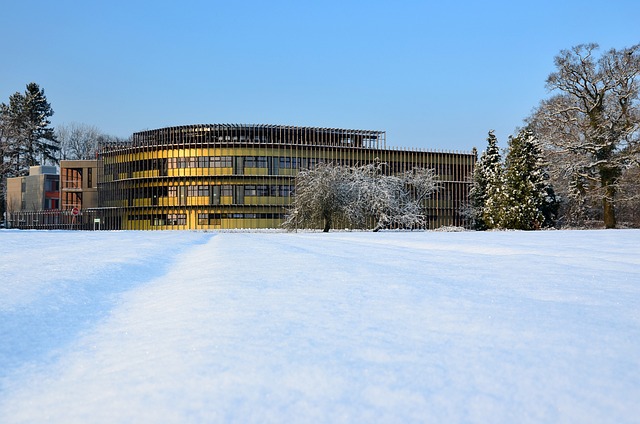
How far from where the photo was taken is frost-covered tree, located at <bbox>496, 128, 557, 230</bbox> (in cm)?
5009

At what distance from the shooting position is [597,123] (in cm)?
4109

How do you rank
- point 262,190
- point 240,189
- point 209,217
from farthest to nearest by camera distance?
1. point 262,190
2. point 240,189
3. point 209,217

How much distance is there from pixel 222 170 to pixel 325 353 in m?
74.6

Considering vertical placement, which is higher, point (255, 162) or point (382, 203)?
point (255, 162)

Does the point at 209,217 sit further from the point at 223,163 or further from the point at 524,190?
the point at 524,190

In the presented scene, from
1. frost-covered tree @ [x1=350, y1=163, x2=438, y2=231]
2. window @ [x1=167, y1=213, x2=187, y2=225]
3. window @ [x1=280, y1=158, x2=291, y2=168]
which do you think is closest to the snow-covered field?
frost-covered tree @ [x1=350, y1=163, x2=438, y2=231]

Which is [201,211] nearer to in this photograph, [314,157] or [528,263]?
[314,157]

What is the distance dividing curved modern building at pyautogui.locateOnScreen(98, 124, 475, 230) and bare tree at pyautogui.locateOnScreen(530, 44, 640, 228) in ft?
127

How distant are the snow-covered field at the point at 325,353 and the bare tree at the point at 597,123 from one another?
3822cm

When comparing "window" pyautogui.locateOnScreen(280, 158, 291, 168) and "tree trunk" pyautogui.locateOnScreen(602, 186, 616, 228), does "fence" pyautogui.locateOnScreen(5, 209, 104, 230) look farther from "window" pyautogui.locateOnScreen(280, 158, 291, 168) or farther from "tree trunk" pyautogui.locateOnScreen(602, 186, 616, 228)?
"tree trunk" pyautogui.locateOnScreen(602, 186, 616, 228)

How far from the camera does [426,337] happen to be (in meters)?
3.75

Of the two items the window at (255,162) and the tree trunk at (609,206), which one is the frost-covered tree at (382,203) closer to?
the tree trunk at (609,206)

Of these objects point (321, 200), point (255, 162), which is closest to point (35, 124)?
point (255, 162)

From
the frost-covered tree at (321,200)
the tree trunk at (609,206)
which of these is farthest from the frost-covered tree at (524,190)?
the frost-covered tree at (321,200)
